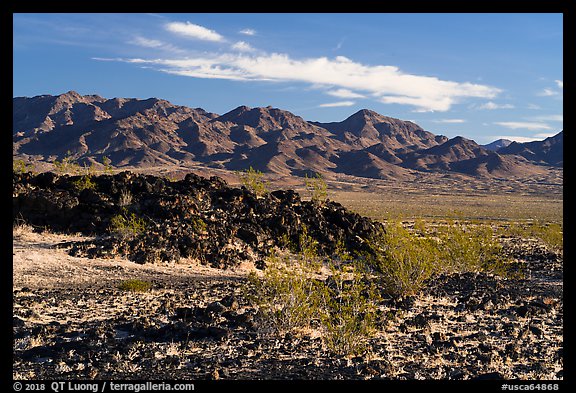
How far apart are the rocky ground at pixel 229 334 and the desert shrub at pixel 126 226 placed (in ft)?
11.7

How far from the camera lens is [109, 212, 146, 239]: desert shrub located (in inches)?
777

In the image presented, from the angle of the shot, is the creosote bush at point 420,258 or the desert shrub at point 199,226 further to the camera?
the desert shrub at point 199,226

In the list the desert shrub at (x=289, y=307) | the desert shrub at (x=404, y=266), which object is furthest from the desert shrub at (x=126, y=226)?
the desert shrub at (x=404, y=266)

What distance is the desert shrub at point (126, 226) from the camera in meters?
19.7

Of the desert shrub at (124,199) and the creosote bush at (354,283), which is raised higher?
the desert shrub at (124,199)

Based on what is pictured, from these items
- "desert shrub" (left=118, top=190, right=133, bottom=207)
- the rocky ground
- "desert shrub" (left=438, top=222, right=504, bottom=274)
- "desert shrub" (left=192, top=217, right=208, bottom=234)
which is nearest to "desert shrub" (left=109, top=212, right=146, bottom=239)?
"desert shrub" (left=118, top=190, right=133, bottom=207)

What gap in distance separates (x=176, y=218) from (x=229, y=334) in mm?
13310

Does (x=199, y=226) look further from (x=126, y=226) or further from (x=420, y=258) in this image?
(x=420, y=258)

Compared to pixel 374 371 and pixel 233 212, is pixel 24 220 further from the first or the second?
pixel 374 371

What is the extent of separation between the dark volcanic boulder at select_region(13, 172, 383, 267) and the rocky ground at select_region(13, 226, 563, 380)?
3.03 m

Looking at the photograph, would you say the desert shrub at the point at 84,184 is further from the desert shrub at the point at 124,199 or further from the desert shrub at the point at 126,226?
the desert shrub at the point at 126,226

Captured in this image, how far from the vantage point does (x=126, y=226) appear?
20562mm

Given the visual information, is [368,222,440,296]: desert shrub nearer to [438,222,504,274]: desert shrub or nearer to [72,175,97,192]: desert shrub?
[438,222,504,274]: desert shrub
